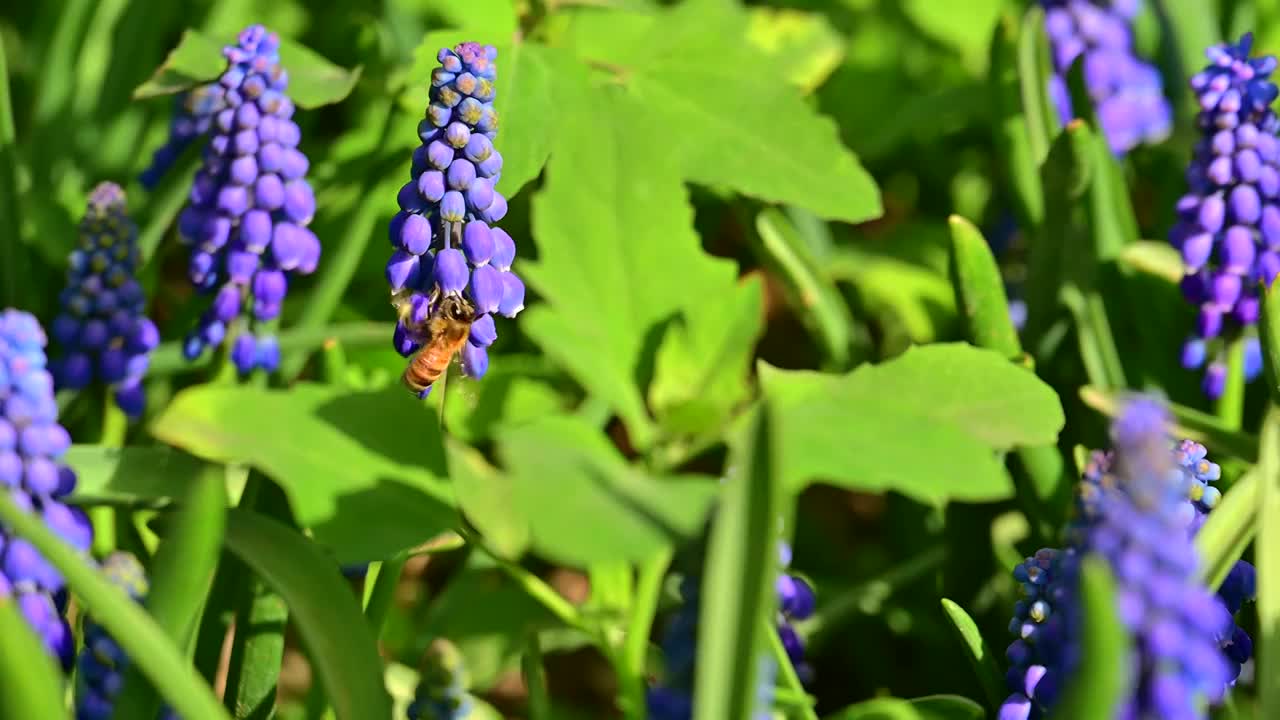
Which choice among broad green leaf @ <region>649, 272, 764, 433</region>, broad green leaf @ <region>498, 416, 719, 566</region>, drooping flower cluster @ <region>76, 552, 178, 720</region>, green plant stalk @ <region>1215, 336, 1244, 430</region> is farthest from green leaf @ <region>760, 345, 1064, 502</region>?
drooping flower cluster @ <region>76, 552, 178, 720</region>

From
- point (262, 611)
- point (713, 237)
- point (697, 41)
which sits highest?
point (697, 41)

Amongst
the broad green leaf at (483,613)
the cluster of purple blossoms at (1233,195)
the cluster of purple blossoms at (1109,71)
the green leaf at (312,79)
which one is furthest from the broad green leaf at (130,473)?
the cluster of purple blossoms at (1109,71)

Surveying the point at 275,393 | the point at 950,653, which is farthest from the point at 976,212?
the point at 275,393

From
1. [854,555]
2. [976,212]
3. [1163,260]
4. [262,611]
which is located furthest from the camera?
[976,212]

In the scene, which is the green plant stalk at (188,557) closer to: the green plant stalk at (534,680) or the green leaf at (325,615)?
the green leaf at (325,615)

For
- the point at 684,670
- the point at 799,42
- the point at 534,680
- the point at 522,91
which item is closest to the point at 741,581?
the point at 684,670

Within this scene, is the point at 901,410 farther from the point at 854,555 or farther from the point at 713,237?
the point at 713,237
